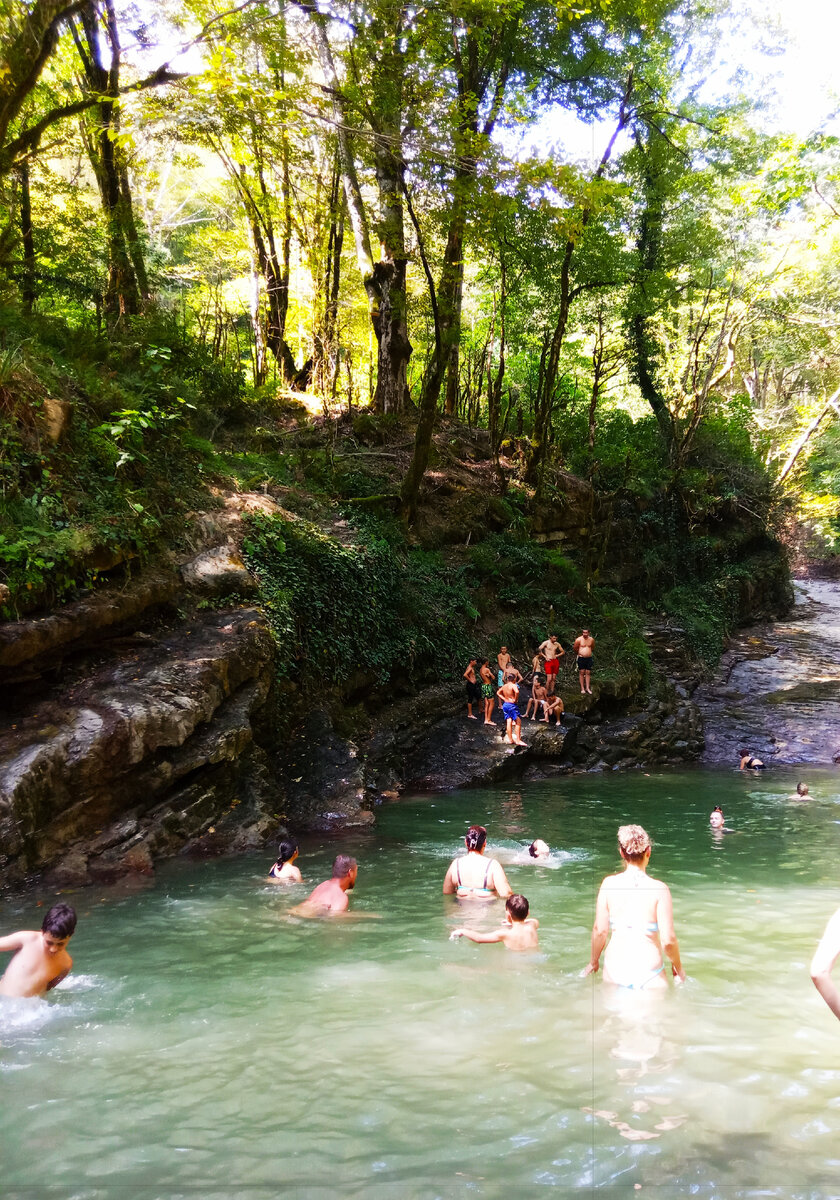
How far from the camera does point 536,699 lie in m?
15.4

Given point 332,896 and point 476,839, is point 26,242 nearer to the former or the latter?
point 332,896

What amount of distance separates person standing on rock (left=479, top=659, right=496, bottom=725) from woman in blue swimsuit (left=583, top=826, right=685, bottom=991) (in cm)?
982

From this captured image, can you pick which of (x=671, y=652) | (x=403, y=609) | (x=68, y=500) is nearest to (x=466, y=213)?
(x=403, y=609)

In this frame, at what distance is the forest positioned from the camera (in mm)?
10664

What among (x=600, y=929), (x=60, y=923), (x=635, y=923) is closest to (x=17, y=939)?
(x=60, y=923)

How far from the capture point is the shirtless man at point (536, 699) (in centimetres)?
1529

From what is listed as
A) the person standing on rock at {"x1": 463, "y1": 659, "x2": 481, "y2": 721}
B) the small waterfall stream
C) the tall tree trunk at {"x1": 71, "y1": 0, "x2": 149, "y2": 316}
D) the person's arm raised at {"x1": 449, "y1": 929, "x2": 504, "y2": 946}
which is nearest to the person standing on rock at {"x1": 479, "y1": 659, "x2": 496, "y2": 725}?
the person standing on rock at {"x1": 463, "y1": 659, "x2": 481, "y2": 721}

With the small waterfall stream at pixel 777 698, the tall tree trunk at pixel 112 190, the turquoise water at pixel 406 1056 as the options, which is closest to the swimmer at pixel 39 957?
the turquoise water at pixel 406 1056

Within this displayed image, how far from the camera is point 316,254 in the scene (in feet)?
66.0

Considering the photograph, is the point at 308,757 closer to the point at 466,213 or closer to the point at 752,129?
the point at 466,213

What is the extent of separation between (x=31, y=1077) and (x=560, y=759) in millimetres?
11896

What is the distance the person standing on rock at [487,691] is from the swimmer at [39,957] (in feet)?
33.9

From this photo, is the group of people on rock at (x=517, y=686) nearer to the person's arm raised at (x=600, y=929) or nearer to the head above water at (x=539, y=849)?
the head above water at (x=539, y=849)

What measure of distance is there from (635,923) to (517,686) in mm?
9879
